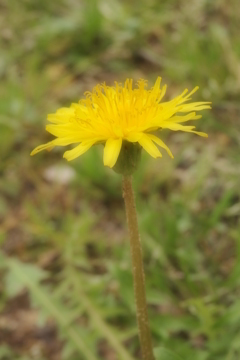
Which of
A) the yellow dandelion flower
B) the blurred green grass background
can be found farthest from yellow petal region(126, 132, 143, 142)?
the blurred green grass background

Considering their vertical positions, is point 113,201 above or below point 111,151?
above

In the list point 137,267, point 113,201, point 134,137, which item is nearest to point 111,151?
point 134,137

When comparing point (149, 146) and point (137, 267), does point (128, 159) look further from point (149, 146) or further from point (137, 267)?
point (137, 267)

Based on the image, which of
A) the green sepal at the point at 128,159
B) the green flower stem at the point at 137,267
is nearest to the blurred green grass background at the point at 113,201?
the green flower stem at the point at 137,267

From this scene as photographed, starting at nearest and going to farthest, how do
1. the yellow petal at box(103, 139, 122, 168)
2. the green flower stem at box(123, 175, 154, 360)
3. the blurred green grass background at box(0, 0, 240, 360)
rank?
the yellow petal at box(103, 139, 122, 168) < the green flower stem at box(123, 175, 154, 360) < the blurred green grass background at box(0, 0, 240, 360)

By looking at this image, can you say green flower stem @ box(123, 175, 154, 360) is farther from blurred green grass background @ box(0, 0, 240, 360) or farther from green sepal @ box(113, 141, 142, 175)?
blurred green grass background @ box(0, 0, 240, 360)

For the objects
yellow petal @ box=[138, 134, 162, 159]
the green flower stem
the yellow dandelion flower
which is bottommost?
the green flower stem
